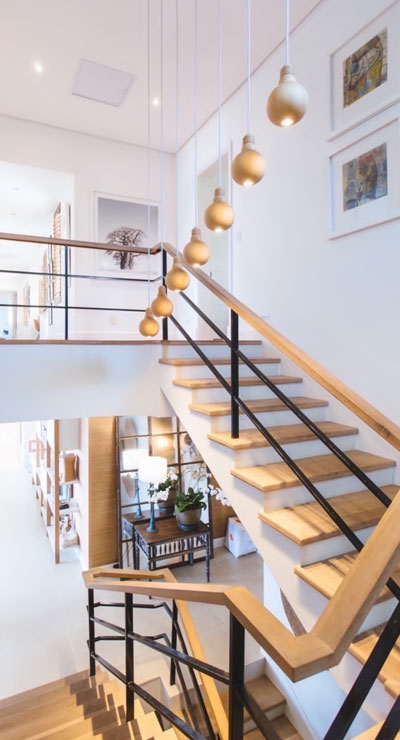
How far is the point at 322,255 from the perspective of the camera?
308cm

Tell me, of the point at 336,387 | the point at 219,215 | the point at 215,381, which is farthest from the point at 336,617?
the point at 215,381

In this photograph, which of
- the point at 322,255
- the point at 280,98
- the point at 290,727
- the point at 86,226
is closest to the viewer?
the point at 280,98

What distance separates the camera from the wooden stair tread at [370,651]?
1314 mm

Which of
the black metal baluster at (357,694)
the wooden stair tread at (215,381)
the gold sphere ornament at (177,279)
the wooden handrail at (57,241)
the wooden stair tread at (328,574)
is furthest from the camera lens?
the wooden handrail at (57,241)

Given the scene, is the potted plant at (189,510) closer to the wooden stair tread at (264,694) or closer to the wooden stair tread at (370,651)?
the wooden stair tread at (264,694)

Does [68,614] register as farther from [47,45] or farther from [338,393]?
[47,45]

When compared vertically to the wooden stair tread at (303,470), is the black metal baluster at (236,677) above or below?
below

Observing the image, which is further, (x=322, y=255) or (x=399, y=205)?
(x=322, y=255)

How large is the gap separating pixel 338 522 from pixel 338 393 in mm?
484

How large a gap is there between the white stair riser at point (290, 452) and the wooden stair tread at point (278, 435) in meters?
0.03

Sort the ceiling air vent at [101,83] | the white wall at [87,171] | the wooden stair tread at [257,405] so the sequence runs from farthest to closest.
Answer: the white wall at [87,171], the ceiling air vent at [101,83], the wooden stair tread at [257,405]

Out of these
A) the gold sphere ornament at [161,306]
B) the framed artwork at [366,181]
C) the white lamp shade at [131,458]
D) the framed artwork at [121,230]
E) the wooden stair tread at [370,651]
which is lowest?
the white lamp shade at [131,458]

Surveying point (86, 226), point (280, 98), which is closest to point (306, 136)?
point (280, 98)

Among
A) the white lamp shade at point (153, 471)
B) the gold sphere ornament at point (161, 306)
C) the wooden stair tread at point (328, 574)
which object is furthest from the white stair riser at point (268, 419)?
the white lamp shade at point (153, 471)
